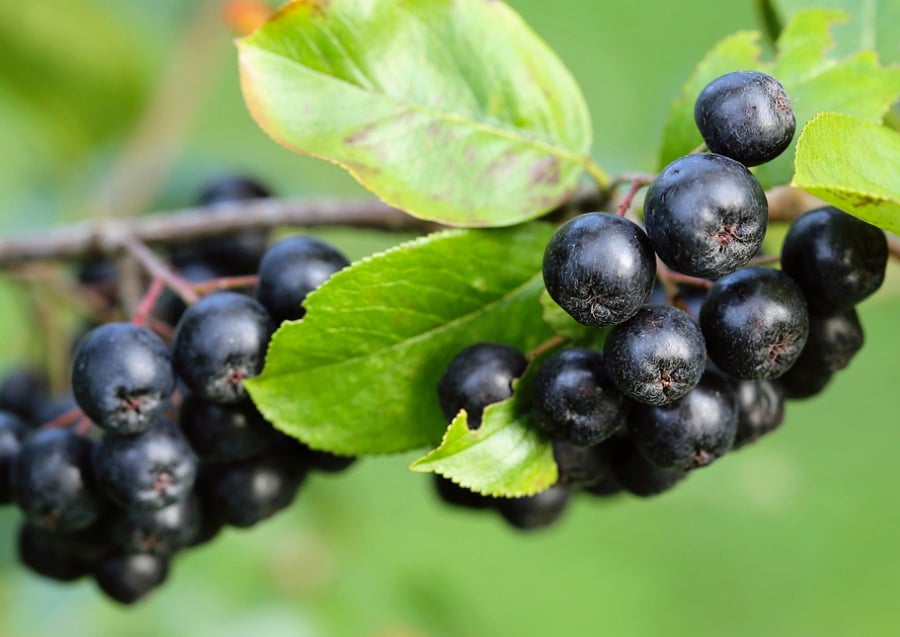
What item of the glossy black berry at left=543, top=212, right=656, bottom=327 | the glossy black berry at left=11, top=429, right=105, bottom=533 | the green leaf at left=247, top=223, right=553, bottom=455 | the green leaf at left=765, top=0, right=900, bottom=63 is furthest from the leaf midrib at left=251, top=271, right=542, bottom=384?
the green leaf at left=765, top=0, right=900, bottom=63

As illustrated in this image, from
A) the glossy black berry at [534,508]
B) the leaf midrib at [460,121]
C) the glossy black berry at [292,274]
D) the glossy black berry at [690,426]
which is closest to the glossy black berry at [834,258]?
the glossy black berry at [690,426]

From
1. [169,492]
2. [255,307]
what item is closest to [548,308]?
[255,307]

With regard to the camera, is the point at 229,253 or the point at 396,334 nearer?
the point at 396,334

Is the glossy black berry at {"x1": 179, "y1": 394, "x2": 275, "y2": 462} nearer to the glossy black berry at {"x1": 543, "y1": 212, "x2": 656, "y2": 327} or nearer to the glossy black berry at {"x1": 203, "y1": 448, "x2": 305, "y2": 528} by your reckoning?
the glossy black berry at {"x1": 203, "y1": 448, "x2": 305, "y2": 528}

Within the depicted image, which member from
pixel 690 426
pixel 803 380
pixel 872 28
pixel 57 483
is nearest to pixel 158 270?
pixel 57 483

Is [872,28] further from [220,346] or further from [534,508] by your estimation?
[220,346]

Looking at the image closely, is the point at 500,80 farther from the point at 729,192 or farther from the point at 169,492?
the point at 169,492
